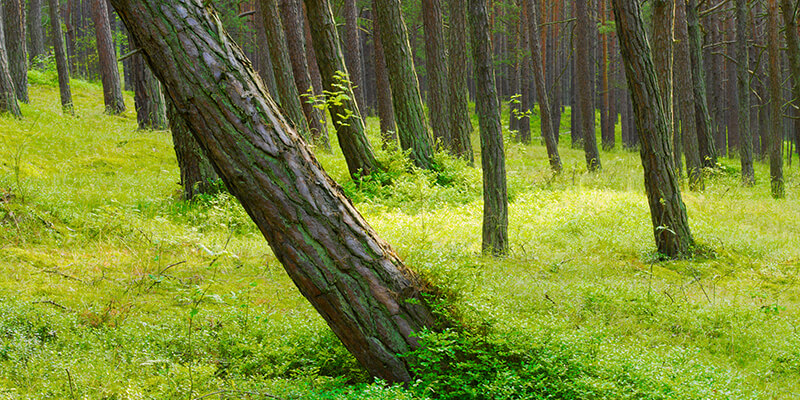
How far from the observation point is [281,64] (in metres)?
13.0

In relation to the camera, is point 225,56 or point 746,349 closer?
point 225,56

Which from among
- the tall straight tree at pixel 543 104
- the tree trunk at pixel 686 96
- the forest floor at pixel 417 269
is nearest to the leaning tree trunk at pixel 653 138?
the forest floor at pixel 417 269

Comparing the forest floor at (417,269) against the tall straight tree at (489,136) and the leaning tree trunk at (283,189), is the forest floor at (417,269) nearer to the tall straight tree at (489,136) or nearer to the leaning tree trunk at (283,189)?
the leaning tree trunk at (283,189)

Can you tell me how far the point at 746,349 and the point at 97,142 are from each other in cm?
1101

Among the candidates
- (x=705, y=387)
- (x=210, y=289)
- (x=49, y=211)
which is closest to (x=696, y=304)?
(x=705, y=387)

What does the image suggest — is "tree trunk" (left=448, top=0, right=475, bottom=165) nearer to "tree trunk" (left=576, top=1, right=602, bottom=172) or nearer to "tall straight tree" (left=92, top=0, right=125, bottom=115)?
"tree trunk" (left=576, top=1, right=602, bottom=172)

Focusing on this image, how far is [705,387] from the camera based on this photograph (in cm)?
293

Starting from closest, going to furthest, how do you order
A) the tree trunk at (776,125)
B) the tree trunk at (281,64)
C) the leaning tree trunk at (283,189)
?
1. the leaning tree trunk at (283,189)
2. the tree trunk at (281,64)
3. the tree trunk at (776,125)

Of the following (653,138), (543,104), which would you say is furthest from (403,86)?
(543,104)

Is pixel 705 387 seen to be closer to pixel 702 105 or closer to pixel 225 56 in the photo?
pixel 225 56

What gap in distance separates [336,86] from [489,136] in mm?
4119

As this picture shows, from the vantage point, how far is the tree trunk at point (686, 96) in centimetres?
1288

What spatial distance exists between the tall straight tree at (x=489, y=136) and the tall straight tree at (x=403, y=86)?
4.41 metres

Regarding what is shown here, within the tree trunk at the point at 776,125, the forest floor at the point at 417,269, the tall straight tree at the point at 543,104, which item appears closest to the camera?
the forest floor at the point at 417,269
